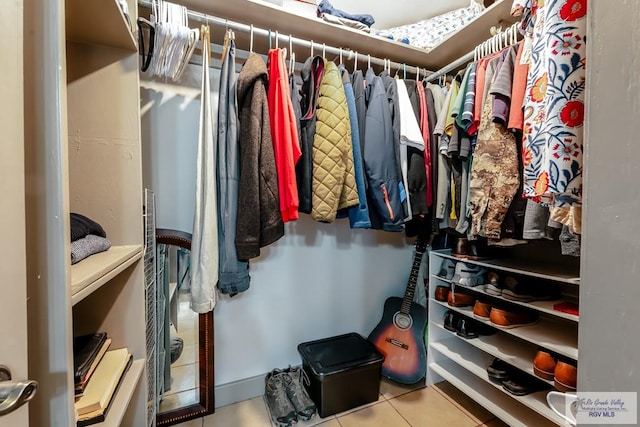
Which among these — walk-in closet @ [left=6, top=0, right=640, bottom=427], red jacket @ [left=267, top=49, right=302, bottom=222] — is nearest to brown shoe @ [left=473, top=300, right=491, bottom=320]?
walk-in closet @ [left=6, top=0, right=640, bottom=427]

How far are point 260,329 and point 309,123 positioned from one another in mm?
1026

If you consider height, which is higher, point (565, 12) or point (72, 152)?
point (565, 12)

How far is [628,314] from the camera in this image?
29cm

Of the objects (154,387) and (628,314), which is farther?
(154,387)

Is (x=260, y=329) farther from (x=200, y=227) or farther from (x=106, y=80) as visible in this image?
(x=106, y=80)

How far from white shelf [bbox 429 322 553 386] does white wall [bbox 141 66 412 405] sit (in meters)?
0.55

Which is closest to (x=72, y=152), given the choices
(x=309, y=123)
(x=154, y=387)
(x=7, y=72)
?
(x=7, y=72)

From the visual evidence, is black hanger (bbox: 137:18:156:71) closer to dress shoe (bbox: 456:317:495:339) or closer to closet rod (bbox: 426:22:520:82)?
closet rod (bbox: 426:22:520:82)

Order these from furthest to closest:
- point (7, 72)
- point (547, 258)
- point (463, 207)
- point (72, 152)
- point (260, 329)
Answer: point (260, 329)
point (547, 258)
point (463, 207)
point (72, 152)
point (7, 72)

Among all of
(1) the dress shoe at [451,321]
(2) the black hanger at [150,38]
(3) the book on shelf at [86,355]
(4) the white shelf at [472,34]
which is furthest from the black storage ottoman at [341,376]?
(4) the white shelf at [472,34]

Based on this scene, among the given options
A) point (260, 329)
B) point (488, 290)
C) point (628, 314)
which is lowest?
point (260, 329)

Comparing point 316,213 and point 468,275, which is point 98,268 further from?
point 468,275

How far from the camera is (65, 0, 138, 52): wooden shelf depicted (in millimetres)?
621

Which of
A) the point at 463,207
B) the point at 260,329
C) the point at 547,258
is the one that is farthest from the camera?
the point at 260,329
